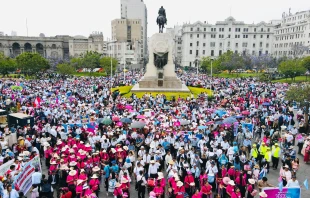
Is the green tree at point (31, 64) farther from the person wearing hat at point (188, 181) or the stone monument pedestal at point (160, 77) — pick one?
the person wearing hat at point (188, 181)

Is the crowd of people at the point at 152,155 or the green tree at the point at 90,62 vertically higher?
the green tree at the point at 90,62

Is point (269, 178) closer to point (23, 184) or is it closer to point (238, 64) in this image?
point (23, 184)

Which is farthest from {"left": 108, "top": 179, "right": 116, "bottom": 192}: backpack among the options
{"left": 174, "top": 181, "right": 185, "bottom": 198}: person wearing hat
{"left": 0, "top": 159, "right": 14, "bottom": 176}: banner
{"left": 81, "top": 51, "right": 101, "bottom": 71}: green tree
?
{"left": 81, "top": 51, "right": 101, "bottom": 71}: green tree

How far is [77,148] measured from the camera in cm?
1250

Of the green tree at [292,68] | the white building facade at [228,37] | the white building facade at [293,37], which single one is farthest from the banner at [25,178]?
the white building facade at [228,37]

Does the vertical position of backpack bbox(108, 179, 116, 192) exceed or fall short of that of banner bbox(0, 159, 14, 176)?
it falls short

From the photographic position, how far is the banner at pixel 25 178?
958 centimetres

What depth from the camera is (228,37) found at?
304 ft

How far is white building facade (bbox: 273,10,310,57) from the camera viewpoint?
7819cm

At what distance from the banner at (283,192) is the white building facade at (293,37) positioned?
248 feet

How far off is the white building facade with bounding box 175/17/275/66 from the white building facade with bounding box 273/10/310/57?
10.6ft

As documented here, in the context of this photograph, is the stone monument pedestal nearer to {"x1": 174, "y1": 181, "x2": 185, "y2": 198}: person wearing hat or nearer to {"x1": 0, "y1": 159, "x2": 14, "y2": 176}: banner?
{"x1": 0, "y1": 159, "x2": 14, "y2": 176}: banner

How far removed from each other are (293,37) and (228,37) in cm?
1951

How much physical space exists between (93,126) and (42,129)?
2934 mm
